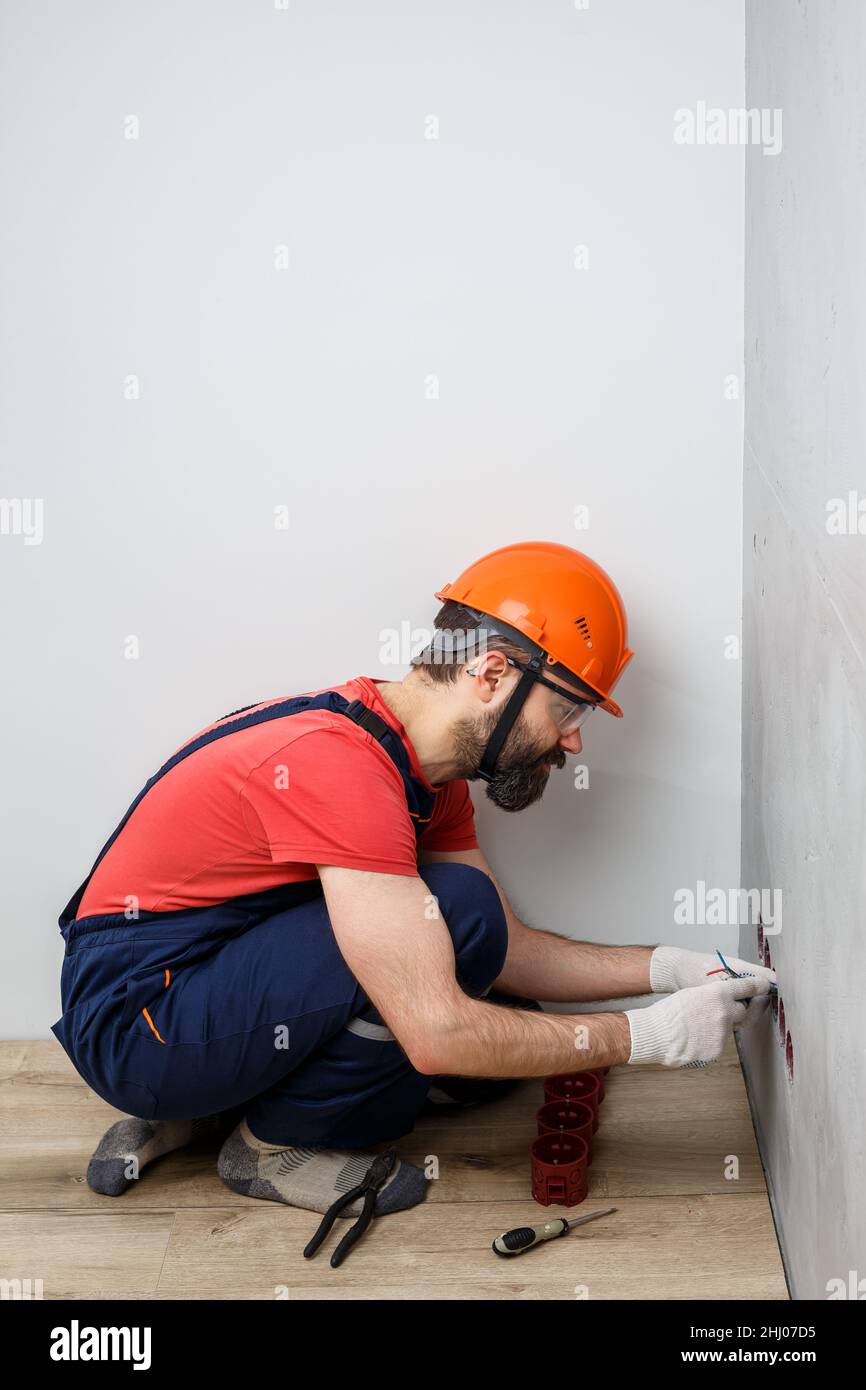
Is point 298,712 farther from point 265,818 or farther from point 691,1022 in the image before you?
point 691,1022

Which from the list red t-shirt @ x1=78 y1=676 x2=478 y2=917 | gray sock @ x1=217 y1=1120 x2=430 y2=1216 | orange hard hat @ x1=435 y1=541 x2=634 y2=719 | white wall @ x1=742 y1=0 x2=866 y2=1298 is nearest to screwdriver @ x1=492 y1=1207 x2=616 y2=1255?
gray sock @ x1=217 y1=1120 x2=430 y2=1216

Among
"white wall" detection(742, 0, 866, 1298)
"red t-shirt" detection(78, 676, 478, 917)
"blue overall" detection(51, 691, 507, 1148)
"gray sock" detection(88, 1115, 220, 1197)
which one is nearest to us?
"white wall" detection(742, 0, 866, 1298)

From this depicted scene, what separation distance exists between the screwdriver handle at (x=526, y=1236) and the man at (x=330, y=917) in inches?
7.4

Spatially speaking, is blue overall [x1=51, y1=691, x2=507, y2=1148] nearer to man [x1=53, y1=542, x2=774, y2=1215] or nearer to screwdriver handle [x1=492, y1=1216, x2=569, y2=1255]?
man [x1=53, y1=542, x2=774, y2=1215]

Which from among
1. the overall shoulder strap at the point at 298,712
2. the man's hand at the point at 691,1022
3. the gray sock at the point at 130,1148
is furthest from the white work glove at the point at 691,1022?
the gray sock at the point at 130,1148

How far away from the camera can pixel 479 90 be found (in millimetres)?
2027

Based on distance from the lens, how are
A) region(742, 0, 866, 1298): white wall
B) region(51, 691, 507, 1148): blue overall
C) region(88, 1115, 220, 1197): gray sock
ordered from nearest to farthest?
1. region(742, 0, 866, 1298): white wall
2. region(51, 691, 507, 1148): blue overall
3. region(88, 1115, 220, 1197): gray sock

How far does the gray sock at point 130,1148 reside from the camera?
1969 millimetres

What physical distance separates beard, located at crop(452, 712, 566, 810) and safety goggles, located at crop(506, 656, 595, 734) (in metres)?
0.04

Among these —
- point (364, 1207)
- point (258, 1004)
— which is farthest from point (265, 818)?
point (364, 1207)

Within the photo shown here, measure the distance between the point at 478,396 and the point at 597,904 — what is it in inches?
36.5

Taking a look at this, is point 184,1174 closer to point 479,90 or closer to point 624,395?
point 624,395

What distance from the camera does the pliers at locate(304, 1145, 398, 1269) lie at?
1.78 m
